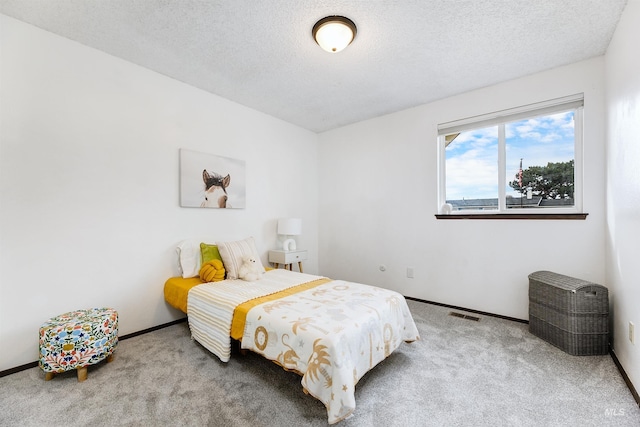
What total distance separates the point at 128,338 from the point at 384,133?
3.81 metres

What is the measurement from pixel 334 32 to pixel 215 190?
2.09 metres

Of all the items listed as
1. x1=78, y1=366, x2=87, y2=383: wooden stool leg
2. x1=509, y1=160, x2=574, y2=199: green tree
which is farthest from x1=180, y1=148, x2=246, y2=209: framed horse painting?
x1=509, y1=160, x2=574, y2=199: green tree

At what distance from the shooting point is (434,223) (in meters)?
3.38

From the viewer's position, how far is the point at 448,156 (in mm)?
3424

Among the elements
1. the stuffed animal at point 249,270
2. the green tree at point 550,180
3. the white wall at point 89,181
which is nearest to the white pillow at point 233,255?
the stuffed animal at point 249,270

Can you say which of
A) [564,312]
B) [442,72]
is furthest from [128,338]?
[442,72]

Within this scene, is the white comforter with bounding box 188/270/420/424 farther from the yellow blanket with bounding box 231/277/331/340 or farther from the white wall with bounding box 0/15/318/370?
the white wall with bounding box 0/15/318/370

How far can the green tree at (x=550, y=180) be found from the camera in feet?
8.73

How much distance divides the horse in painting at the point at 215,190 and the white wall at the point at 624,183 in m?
3.50

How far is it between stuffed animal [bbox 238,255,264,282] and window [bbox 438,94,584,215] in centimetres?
236

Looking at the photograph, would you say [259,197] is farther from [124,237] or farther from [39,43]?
[39,43]

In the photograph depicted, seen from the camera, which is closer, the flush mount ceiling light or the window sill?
the flush mount ceiling light

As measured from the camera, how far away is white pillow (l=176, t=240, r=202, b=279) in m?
2.79

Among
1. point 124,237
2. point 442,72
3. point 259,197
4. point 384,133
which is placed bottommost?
point 124,237
